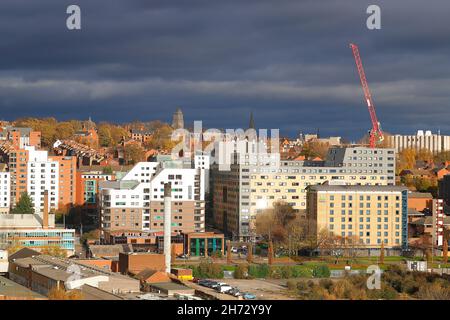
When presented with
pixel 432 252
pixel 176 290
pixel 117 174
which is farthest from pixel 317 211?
pixel 176 290

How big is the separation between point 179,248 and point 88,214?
11.7 metres

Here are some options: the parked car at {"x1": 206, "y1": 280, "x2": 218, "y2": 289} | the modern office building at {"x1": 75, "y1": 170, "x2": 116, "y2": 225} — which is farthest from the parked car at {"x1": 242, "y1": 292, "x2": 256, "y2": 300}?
the modern office building at {"x1": 75, "y1": 170, "x2": 116, "y2": 225}

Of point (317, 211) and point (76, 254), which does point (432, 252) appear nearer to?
point (317, 211)

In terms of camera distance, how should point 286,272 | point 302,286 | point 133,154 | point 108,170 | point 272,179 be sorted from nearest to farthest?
1. point 302,286
2. point 286,272
3. point 272,179
4. point 108,170
5. point 133,154

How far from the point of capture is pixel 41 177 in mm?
47781

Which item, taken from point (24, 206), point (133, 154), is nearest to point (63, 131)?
point (133, 154)

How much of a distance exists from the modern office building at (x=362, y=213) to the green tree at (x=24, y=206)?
13518 millimetres

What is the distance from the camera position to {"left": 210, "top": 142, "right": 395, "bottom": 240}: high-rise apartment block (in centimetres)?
4244

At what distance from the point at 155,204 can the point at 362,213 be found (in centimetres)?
900

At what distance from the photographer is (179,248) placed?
37.7 meters

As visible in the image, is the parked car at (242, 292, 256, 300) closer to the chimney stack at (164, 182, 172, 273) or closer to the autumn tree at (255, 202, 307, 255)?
the chimney stack at (164, 182, 172, 273)

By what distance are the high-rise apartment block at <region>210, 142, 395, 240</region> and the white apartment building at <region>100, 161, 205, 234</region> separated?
228 cm

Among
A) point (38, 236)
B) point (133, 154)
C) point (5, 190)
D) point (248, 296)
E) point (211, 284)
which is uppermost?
point (133, 154)

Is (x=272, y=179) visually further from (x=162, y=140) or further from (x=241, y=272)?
(x=162, y=140)
